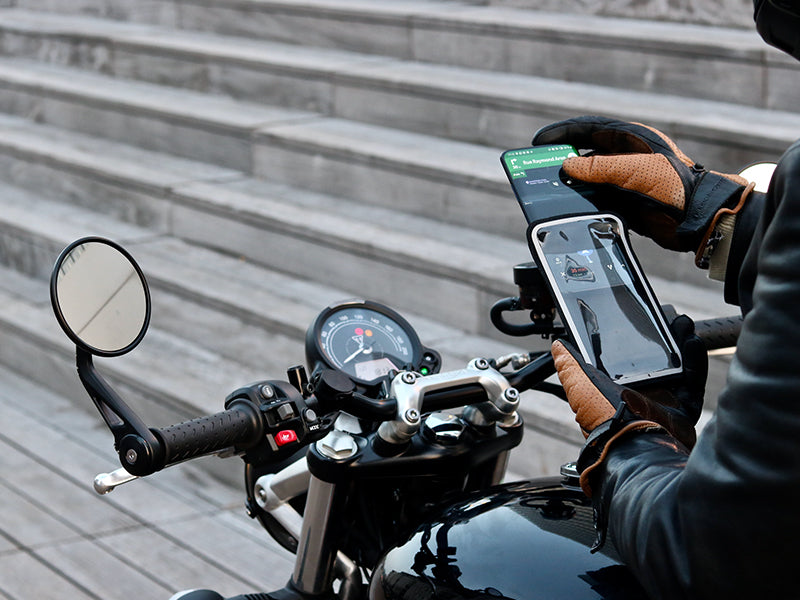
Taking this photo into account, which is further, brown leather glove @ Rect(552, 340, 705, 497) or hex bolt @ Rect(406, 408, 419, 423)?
hex bolt @ Rect(406, 408, 419, 423)

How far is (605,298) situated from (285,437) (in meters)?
0.39

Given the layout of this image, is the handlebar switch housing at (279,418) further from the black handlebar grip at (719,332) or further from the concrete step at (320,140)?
the concrete step at (320,140)

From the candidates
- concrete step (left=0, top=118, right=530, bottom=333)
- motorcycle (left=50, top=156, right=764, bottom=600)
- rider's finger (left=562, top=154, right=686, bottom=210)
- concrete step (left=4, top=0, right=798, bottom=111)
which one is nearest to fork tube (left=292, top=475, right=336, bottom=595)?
motorcycle (left=50, top=156, right=764, bottom=600)

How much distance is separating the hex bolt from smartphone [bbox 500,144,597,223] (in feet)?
0.83

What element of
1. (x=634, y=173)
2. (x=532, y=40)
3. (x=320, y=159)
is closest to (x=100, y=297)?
(x=634, y=173)

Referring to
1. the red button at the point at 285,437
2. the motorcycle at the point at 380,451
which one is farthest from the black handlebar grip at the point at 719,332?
the red button at the point at 285,437

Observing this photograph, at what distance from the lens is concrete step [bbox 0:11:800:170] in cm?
332

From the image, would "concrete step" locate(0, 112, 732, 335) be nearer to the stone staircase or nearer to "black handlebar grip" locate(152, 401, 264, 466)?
the stone staircase

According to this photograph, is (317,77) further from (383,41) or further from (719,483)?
(719,483)

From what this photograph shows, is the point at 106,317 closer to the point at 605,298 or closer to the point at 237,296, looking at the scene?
the point at 605,298

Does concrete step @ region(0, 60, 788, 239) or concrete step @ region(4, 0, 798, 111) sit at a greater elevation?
concrete step @ region(4, 0, 798, 111)

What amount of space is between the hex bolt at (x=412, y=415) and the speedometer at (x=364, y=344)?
0.42 ft

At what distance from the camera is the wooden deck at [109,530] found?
2764mm

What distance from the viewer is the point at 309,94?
14.5ft
